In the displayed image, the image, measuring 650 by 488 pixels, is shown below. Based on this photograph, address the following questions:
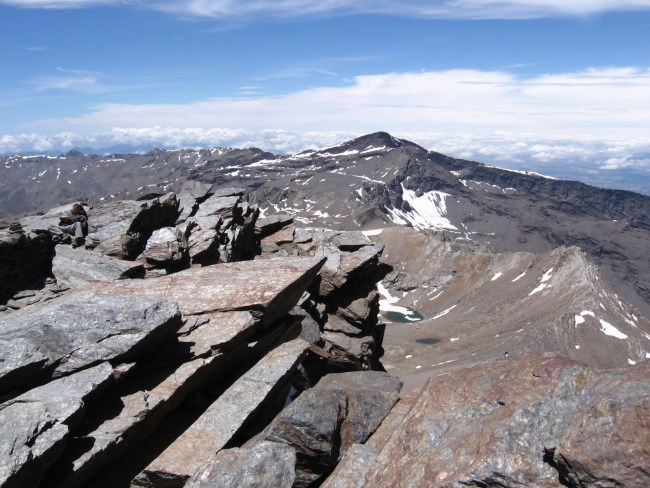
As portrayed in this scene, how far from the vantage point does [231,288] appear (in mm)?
21359

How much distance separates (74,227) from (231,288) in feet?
51.1

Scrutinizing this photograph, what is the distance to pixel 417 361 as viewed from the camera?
107m

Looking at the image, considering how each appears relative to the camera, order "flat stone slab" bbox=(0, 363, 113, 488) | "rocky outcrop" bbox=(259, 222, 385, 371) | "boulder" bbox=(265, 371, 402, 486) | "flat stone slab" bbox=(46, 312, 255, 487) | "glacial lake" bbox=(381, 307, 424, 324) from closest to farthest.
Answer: "flat stone slab" bbox=(0, 363, 113, 488) < "flat stone slab" bbox=(46, 312, 255, 487) < "boulder" bbox=(265, 371, 402, 486) < "rocky outcrop" bbox=(259, 222, 385, 371) < "glacial lake" bbox=(381, 307, 424, 324)

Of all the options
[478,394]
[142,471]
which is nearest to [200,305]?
[142,471]

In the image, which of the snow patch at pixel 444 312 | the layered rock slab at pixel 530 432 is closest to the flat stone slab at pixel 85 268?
the layered rock slab at pixel 530 432

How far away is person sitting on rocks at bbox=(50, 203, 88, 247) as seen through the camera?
95.6ft

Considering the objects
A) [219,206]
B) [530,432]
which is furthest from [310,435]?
[219,206]

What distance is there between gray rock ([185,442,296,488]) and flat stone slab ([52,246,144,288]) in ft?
52.9

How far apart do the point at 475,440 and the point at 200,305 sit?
13.0 metres

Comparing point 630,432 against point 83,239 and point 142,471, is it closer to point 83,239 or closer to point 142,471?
point 142,471

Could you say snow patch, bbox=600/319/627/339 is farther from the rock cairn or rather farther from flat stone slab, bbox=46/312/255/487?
flat stone slab, bbox=46/312/255/487

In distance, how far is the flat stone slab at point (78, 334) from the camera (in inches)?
539

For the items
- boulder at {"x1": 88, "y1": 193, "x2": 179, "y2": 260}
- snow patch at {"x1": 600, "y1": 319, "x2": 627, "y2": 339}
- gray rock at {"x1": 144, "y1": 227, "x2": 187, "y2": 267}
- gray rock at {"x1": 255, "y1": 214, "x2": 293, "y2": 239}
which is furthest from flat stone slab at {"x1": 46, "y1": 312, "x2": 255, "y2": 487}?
snow patch at {"x1": 600, "y1": 319, "x2": 627, "y2": 339}

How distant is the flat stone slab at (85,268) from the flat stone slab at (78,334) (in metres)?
9.55
